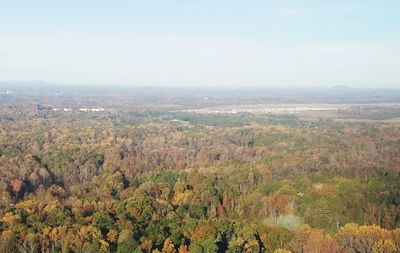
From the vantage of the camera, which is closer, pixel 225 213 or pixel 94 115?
pixel 225 213

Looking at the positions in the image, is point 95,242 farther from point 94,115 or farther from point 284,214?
point 94,115

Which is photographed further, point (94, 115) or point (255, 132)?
point (94, 115)

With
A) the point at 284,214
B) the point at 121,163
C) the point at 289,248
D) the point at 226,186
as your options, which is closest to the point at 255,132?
the point at 121,163

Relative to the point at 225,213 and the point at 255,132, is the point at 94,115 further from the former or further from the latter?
the point at 225,213

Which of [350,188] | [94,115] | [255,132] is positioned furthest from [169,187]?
[94,115]

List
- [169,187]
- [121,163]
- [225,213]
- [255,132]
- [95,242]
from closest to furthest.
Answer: [95,242], [225,213], [169,187], [121,163], [255,132]

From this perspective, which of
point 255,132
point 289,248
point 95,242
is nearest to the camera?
point 95,242
